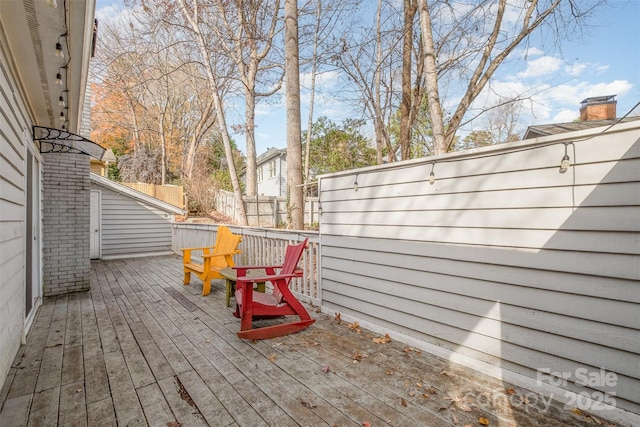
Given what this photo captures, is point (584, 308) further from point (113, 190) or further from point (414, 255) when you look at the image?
point (113, 190)

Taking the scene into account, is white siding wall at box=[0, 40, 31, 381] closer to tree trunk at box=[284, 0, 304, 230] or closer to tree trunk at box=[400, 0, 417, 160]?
tree trunk at box=[284, 0, 304, 230]

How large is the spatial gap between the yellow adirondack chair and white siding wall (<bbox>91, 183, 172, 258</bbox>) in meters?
4.58

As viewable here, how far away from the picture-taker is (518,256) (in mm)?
2154

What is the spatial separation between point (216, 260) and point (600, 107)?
11.5m

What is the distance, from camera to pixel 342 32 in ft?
29.2

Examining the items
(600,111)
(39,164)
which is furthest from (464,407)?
(600,111)

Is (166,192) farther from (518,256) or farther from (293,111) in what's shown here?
(518,256)

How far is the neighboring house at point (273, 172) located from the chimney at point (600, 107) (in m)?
14.8

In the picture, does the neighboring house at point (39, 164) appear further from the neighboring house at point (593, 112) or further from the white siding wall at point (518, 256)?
the neighboring house at point (593, 112)

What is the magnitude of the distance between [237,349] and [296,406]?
102 centimetres

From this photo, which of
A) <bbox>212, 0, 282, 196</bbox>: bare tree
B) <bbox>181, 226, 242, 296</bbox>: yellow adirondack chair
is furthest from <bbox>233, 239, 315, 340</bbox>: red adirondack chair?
<bbox>212, 0, 282, 196</bbox>: bare tree

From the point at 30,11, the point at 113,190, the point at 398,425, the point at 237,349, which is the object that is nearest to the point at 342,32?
the point at 113,190

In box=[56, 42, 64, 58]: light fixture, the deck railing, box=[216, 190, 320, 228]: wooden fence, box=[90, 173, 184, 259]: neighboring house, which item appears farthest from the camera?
box=[216, 190, 320, 228]: wooden fence

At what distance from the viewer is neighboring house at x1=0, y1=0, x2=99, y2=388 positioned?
2.11 m
